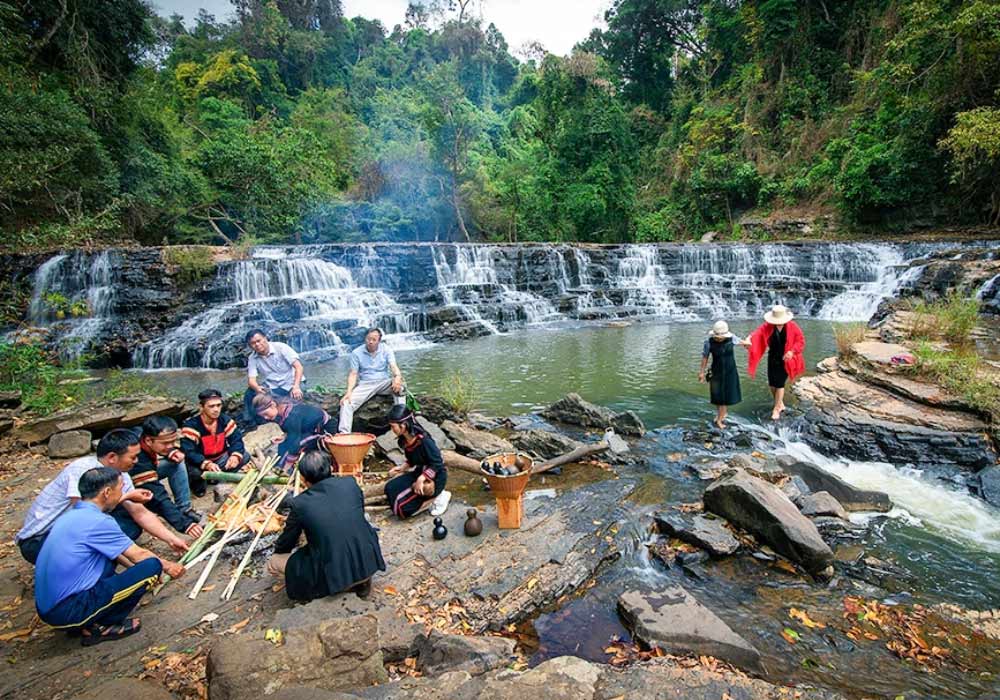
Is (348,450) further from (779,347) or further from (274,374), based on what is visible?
(779,347)

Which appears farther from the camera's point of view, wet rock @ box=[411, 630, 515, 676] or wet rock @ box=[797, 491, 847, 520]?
wet rock @ box=[797, 491, 847, 520]

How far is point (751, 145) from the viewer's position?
28000 mm

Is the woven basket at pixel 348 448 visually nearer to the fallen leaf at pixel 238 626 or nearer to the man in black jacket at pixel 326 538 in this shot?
the man in black jacket at pixel 326 538

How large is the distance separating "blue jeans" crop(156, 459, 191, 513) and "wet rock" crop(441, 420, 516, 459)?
293cm

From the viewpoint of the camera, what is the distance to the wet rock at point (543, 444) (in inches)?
236

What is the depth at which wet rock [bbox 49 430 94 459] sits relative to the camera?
570 cm

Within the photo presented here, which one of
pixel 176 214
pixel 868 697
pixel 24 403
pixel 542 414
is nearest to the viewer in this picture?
pixel 868 697

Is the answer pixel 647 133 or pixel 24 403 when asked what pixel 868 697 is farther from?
pixel 647 133

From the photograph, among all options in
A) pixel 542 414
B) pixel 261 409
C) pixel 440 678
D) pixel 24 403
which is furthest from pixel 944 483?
pixel 24 403

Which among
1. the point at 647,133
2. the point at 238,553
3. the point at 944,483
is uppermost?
the point at 647,133

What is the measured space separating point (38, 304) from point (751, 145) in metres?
32.1

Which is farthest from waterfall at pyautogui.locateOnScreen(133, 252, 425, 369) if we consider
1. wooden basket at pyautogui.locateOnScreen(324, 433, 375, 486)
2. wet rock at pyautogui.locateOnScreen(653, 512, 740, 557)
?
wet rock at pyautogui.locateOnScreen(653, 512, 740, 557)

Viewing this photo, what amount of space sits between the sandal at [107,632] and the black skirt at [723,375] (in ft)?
21.7

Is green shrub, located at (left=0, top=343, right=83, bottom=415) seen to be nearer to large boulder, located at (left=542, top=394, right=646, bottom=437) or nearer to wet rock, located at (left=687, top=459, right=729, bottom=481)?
large boulder, located at (left=542, top=394, right=646, bottom=437)
